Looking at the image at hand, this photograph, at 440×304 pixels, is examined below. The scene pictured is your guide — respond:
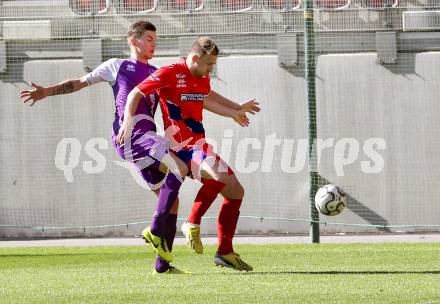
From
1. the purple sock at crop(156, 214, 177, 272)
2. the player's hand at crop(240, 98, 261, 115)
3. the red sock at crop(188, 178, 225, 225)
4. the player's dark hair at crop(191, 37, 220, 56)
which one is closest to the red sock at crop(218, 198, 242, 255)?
the red sock at crop(188, 178, 225, 225)

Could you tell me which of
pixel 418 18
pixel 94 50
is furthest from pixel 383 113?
pixel 94 50

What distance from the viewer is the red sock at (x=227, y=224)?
8.70 metres

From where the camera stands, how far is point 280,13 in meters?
15.8

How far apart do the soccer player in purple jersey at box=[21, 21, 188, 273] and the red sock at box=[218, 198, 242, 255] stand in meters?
0.37

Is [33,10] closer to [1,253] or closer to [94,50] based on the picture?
[94,50]

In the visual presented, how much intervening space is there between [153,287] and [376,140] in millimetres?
8699

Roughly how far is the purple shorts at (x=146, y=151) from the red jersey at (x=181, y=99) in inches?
5.7

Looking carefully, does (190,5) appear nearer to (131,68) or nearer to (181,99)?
(131,68)

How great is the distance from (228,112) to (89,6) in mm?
7954

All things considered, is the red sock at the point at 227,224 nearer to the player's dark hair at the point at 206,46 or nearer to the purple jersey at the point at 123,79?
the purple jersey at the point at 123,79

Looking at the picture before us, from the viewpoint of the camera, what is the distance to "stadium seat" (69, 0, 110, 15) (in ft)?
53.9

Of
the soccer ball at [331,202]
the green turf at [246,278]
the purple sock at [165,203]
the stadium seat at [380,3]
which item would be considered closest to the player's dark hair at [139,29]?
the purple sock at [165,203]

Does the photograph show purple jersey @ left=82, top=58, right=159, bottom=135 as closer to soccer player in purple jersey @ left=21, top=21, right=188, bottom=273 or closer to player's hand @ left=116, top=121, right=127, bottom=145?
soccer player in purple jersey @ left=21, top=21, right=188, bottom=273

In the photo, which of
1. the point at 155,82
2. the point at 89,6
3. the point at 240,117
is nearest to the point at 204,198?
the point at 240,117
